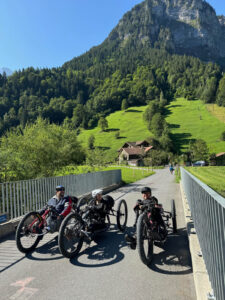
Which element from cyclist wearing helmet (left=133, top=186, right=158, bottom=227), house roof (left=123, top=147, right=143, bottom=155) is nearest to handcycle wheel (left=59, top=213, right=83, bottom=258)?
cyclist wearing helmet (left=133, top=186, right=158, bottom=227)

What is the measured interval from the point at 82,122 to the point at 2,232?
435 feet

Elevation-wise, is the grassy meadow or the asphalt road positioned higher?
the grassy meadow

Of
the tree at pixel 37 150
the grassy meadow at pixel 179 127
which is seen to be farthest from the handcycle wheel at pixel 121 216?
the grassy meadow at pixel 179 127

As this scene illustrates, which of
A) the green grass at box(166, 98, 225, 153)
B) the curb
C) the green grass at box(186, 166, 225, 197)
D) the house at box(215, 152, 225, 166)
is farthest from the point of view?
the green grass at box(166, 98, 225, 153)

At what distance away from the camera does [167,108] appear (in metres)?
142

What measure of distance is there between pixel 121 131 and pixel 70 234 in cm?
11586

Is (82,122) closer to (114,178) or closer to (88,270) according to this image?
(114,178)

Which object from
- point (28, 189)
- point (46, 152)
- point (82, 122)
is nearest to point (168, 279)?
point (28, 189)

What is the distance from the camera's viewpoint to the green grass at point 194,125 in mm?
97438

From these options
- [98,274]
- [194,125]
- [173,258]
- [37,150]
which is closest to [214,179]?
[37,150]

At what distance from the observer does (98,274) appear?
4.23 meters

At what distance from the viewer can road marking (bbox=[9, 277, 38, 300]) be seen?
11.6ft

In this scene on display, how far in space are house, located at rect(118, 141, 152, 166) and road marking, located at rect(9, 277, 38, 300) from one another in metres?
86.1

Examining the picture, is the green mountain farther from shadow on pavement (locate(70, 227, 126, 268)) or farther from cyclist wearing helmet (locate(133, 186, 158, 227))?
cyclist wearing helmet (locate(133, 186, 158, 227))
